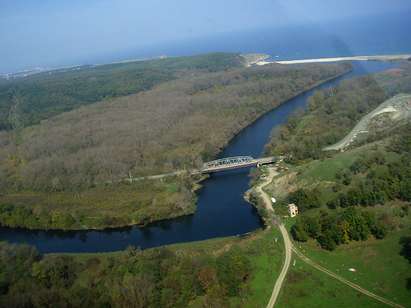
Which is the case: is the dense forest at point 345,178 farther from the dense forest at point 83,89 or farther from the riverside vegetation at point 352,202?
the dense forest at point 83,89

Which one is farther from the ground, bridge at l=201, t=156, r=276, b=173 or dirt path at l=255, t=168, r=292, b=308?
bridge at l=201, t=156, r=276, b=173

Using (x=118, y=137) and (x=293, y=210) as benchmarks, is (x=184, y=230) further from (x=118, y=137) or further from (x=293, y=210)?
(x=118, y=137)

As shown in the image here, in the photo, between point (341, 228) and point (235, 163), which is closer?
point (341, 228)

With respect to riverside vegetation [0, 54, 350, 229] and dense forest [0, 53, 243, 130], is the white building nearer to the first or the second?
riverside vegetation [0, 54, 350, 229]

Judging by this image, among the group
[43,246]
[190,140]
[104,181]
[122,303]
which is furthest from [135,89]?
[122,303]

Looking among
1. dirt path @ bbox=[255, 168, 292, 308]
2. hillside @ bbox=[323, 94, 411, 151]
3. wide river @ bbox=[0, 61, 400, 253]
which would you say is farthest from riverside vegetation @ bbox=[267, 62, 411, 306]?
wide river @ bbox=[0, 61, 400, 253]

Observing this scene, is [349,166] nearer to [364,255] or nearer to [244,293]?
[364,255]

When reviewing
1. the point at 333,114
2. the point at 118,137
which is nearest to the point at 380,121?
the point at 333,114
